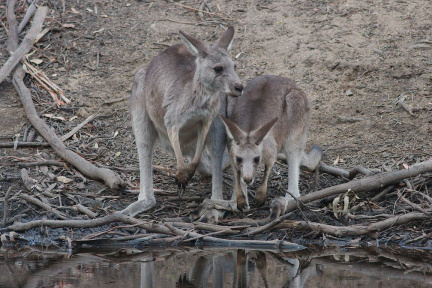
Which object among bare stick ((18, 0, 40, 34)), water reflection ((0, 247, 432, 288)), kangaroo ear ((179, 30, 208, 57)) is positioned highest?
bare stick ((18, 0, 40, 34))

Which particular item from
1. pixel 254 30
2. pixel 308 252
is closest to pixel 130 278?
pixel 308 252

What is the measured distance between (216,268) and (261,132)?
54.5 inches

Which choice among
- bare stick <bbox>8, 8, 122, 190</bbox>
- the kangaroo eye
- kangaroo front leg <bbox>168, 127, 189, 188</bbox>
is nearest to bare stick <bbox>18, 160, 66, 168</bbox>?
bare stick <bbox>8, 8, 122, 190</bbox>

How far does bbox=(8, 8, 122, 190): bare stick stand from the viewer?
7.00 m

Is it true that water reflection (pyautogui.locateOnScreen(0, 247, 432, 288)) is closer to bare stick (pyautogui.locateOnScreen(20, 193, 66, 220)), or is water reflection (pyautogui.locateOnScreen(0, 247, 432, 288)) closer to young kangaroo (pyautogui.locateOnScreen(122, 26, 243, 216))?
bare stick (pyautogui.locateOnScreen(20, 193, 66, 220))

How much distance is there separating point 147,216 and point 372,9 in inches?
183

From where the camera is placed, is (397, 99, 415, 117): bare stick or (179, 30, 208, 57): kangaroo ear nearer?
(179, 30, 208, 57): kangaroo ear

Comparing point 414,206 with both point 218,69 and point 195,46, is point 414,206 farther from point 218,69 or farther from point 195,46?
point 195,46

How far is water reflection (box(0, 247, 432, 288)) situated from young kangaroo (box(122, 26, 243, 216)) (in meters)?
0.98

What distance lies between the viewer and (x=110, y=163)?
7.74 meters

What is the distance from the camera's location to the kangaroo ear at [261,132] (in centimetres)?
610

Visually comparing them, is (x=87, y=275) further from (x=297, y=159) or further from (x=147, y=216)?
(x=297, y=159)

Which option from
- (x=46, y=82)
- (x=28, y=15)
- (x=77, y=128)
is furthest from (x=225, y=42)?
(x=28, y=15)

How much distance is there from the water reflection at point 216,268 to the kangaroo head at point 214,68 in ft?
4.72
